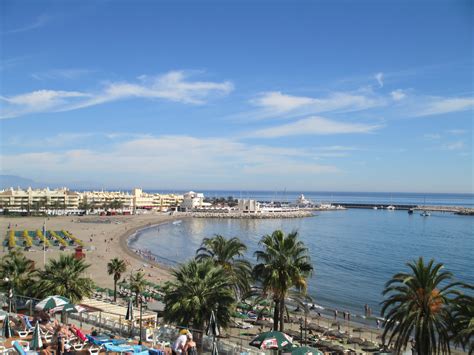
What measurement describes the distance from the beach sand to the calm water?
4.12 metres

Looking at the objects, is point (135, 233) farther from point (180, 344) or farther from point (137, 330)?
point (180, 344)

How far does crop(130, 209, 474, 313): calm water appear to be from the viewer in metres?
42.3

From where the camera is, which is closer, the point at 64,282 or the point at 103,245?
the point at 64,282

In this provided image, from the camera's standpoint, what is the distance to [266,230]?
10469 centimetres

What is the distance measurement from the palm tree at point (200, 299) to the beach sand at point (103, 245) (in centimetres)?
2263

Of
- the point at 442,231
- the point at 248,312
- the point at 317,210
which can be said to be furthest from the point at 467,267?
the point at 317,210

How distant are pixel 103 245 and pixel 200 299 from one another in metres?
57.5

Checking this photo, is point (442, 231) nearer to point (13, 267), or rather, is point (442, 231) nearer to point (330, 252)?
point (330, 252)

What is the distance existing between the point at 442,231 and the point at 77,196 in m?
99.6

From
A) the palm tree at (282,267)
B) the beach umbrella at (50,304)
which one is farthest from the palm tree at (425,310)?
the beach umbrella at (50,304)

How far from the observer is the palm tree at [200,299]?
618 inches

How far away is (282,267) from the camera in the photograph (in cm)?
1741

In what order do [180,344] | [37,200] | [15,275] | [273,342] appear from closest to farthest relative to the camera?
[180,344] → [273,342] → [15,275] → [37,200]

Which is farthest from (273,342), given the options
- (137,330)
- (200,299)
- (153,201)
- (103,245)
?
(153,201)
